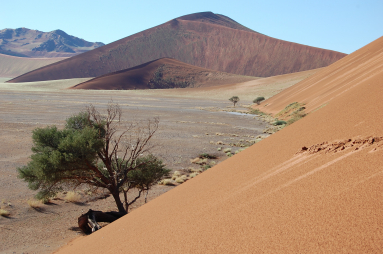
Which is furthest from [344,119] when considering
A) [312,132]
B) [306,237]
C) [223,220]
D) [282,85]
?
[282,85]

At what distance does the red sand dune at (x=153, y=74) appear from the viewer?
125 metres

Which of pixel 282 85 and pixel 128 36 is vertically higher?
pixel 128 36

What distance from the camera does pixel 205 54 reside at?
184 meters

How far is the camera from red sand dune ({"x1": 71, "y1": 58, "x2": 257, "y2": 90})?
124938 mm

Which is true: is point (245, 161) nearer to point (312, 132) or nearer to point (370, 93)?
point (312, 132)

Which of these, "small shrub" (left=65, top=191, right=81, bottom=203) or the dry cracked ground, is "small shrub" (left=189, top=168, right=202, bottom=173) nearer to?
the dry cracked ground

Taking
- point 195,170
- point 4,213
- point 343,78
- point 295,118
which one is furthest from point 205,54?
point 4,213

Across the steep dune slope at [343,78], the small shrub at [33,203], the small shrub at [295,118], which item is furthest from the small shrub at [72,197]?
the steep dune slope at [343,78]

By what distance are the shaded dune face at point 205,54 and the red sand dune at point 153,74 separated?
31706 millimetres

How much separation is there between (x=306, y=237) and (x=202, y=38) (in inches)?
7723

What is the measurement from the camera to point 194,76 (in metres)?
137

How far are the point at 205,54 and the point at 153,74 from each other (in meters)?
52.4

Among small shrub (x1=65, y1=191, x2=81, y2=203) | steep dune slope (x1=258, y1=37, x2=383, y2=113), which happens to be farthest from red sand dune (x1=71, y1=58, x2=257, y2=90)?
small shrub (x1=65, y1=191, x2=81, y2=203)

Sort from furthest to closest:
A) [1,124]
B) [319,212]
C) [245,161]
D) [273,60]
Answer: [273,60], [1,124], [245,161], [319,212]
